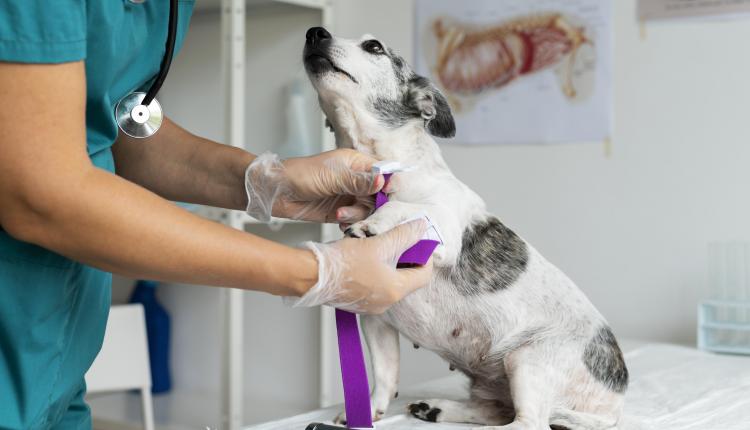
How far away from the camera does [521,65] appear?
219cm

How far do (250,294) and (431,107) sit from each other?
154cm

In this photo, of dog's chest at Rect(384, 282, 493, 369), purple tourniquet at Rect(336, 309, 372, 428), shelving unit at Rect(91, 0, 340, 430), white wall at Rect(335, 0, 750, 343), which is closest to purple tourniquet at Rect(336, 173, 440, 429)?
purple tourniquet at Rect(336, 309, 372, 428)

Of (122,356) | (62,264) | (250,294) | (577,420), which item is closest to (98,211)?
(62,264)

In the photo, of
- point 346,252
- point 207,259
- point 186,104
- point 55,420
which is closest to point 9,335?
point 55,420

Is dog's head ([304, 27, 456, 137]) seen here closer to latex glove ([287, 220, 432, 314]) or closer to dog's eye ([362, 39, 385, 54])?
dog's eye ([362, 39, 385, 54])

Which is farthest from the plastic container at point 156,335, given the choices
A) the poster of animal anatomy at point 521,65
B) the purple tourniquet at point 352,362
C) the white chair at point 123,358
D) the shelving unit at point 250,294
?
the purple tourniquet at point 352,362

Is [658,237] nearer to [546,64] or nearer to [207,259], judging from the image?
[546,64]

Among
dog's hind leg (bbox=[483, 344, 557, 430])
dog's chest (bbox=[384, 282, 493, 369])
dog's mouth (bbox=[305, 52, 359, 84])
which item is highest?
dog's mouth (bbox=[305, 52, 359, 84])

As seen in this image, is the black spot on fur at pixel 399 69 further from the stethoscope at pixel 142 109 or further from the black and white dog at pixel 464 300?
the stethoscope at pixel 142 109

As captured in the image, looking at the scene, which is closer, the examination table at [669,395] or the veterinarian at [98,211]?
the veterinarian at [98,211]

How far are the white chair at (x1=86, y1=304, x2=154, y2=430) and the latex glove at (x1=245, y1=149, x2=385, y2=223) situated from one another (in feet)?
2.92

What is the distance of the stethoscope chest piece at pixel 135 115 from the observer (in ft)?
3.27

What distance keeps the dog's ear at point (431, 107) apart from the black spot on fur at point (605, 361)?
361 mm

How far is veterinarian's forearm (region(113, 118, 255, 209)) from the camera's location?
1196 mm
